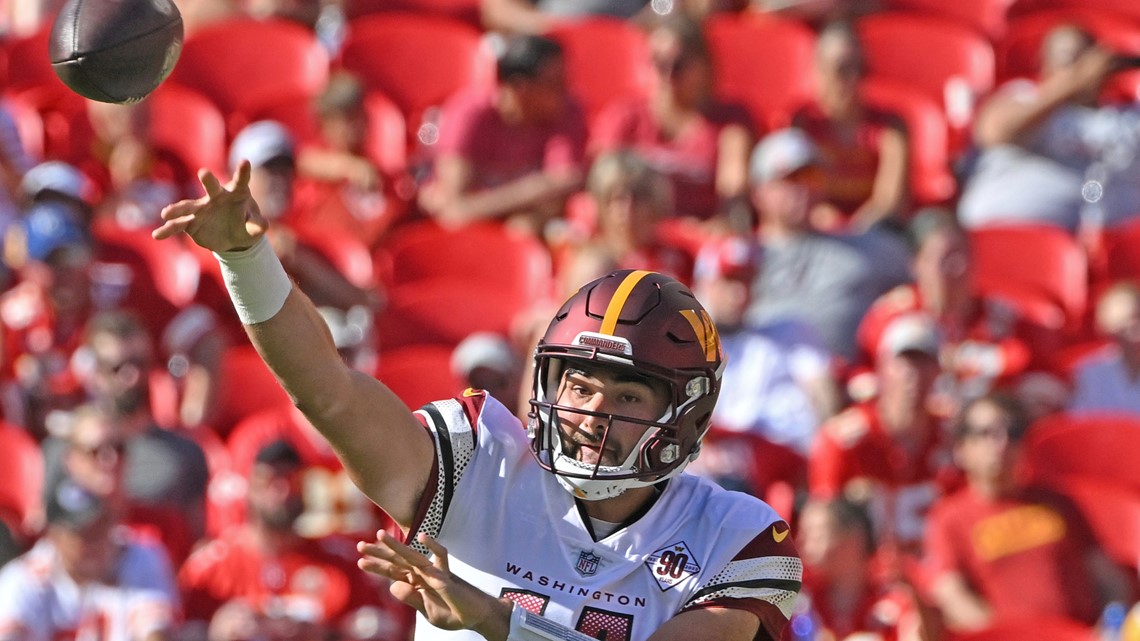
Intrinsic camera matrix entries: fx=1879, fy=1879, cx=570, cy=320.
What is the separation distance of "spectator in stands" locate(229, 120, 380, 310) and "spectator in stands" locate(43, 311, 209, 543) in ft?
2.40

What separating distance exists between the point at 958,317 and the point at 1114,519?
1.16 meters

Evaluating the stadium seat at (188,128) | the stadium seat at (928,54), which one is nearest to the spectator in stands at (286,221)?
the stadium seat at (188,128)

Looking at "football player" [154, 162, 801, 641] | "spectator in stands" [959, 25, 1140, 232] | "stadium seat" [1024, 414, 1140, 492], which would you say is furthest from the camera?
"spectator in stands" [959, 25, 1140, 232]

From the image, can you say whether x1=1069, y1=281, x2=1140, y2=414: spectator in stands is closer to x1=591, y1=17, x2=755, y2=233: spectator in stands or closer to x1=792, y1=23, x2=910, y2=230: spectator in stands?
x1=792, y1=23, x2=910, y2=230: spectator in stands

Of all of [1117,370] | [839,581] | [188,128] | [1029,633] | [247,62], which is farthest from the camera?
[247,62]

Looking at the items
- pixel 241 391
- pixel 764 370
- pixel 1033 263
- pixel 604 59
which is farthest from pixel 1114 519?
pixel 604 59

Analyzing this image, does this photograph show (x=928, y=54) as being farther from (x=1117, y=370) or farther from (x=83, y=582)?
(x=83, y=582)

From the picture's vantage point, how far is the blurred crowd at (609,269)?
6.25m

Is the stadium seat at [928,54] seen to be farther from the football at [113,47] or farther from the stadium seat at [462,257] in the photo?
the football at [113,47]

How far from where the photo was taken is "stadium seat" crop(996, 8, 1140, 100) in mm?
9125

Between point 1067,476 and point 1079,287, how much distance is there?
1146 mm

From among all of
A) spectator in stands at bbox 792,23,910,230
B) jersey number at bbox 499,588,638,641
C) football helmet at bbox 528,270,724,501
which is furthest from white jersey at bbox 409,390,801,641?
spectator in stands at bbox 792,23,910,230

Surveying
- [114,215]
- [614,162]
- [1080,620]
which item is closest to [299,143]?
[114,215]

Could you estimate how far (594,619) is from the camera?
3371 millimetres
